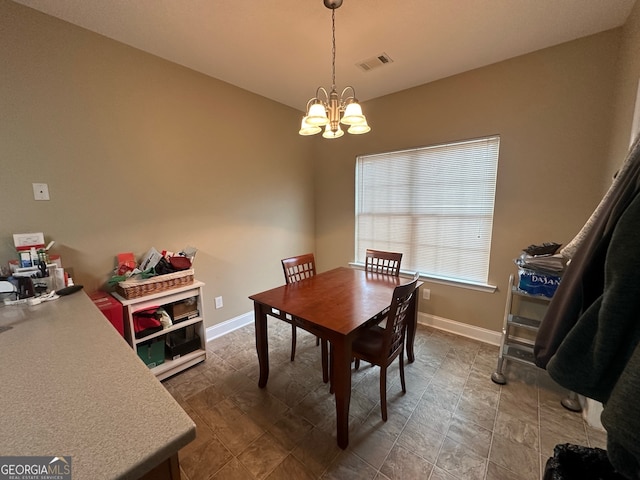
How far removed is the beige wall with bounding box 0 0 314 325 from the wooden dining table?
111cm

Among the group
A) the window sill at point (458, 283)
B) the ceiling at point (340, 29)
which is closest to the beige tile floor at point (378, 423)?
the window sill at point (458, 283)

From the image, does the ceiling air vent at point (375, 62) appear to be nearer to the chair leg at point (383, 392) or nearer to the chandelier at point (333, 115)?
the chandelier at point (333, 115)

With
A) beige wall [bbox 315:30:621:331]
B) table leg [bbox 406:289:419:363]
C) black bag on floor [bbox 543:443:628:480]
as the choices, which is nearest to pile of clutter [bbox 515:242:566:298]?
beige wall [bbox 315:30:621:331]

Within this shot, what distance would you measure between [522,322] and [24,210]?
365 centimetres

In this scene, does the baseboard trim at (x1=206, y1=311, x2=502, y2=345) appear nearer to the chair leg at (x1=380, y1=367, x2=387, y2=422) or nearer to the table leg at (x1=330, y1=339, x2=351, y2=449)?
the chair leg at (x1=380, y1=367, x2=387, y2=422)

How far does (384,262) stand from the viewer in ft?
8.41

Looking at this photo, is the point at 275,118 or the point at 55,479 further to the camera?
the point at 275,118

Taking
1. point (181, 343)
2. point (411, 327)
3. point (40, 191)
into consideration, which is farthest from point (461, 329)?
point (40, 191)

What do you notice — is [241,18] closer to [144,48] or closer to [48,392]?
[144,48]

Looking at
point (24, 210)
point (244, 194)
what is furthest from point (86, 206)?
point (244, 194)

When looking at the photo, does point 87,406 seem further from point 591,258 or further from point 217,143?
point 217,143

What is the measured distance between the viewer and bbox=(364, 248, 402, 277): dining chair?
8.06 ft

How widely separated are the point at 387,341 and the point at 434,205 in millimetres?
1745

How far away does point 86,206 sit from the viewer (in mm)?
1882
